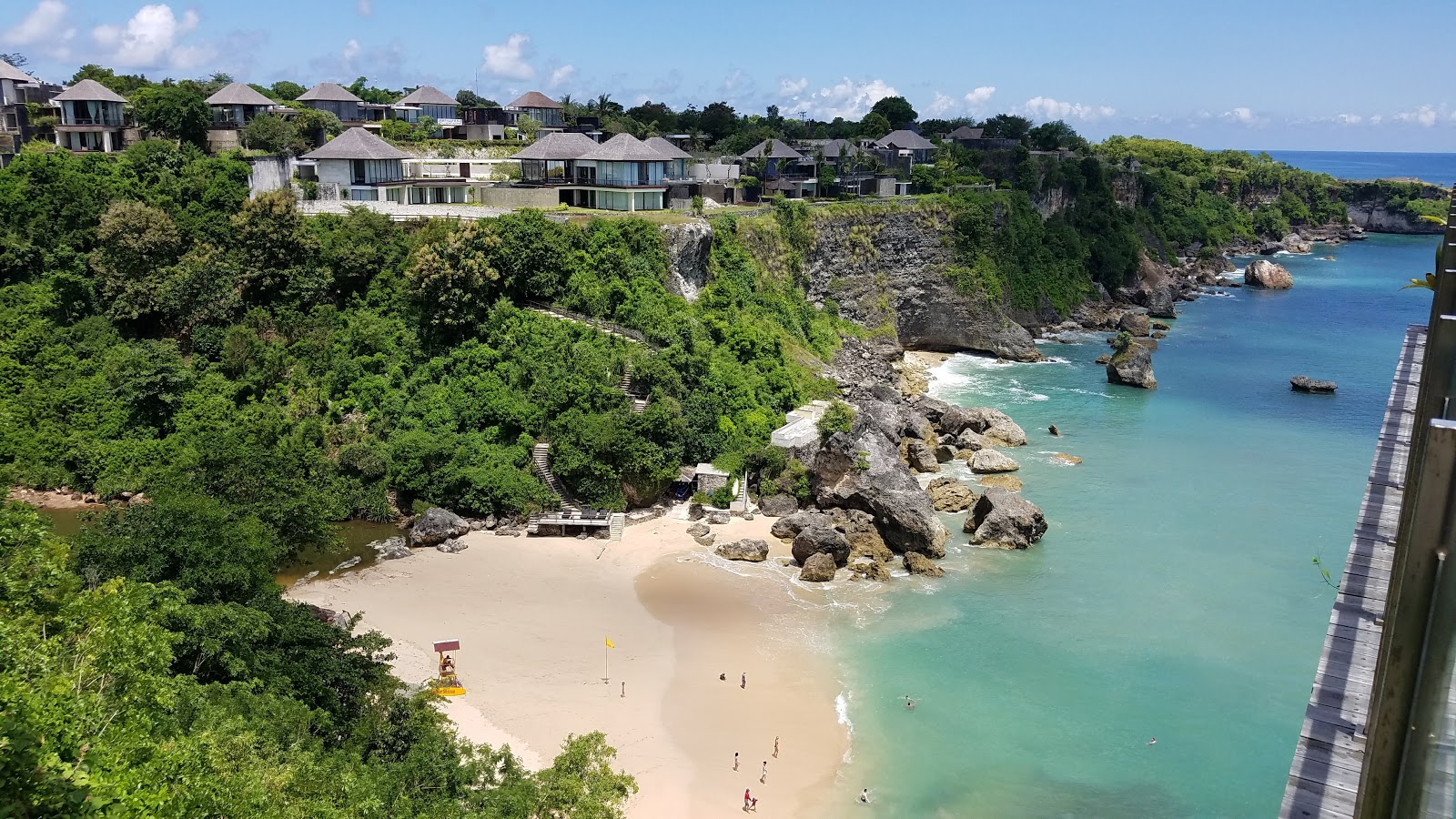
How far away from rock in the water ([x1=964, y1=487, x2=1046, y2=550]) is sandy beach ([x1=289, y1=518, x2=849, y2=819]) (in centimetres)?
702

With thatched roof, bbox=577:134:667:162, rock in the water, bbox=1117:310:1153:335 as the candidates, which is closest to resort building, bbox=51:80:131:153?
thatched roof, bbox=577:134:667:162

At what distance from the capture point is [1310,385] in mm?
54500

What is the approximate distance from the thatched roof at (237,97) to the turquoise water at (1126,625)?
40.4 metres

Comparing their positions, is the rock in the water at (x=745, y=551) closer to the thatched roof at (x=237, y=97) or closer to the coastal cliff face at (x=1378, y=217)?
the thatched roof at (x=237, y=97)

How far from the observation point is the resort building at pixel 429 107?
65875 mm

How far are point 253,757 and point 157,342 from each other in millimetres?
30054

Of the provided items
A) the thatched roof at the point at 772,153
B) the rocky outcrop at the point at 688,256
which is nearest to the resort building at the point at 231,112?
the rocky outcrop at the point at 688,256

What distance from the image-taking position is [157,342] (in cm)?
3962

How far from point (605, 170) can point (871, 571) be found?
27.0 metres

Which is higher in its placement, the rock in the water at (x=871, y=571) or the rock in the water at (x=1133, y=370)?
the rock in the water at (x=1133, y=370)

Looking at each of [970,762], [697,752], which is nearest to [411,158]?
[697,752]

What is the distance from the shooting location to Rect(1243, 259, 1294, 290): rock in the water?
290ft

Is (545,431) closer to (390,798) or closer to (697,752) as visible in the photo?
(697,752)

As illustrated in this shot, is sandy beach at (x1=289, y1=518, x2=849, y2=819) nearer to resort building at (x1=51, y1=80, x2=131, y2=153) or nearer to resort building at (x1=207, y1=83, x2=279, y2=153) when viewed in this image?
resort building at (x1=207, y1=83, x2=279, y2=153)
